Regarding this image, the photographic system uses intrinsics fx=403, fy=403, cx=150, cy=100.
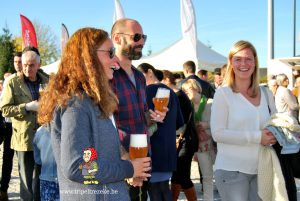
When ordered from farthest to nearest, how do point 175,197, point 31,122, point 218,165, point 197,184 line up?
1. point 197,184
2. point 175,197
3. point 31,122
4. point 218,165

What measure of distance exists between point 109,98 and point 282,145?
1.58 metres

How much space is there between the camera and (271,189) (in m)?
3.02

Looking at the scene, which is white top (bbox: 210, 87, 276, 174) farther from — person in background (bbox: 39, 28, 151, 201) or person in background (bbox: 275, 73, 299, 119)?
person in background (bbox: 275, 73, 299, 119)

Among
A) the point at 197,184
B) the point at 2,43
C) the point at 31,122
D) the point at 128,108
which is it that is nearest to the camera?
the point at 128,108

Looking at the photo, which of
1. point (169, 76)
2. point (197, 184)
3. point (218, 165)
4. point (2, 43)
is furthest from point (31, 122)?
point (2, 43)

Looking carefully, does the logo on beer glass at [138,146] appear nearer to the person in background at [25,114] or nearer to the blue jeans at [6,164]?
the person in background at [25,114]

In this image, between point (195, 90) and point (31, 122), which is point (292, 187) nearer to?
point (195, 90)

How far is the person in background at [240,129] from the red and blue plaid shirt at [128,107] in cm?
59

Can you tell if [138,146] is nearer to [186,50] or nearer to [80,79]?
[80,79]

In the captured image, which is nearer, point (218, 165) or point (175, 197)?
point (218, 165)

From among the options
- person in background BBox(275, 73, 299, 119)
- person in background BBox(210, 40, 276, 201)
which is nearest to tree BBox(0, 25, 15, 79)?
person in background BBox(275, 73, 299, 119)

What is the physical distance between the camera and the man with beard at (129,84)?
2.92 metres

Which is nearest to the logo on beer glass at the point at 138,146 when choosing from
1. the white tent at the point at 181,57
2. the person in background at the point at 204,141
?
the person in background at the point at 204,141

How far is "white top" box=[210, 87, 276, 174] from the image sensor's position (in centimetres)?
306
